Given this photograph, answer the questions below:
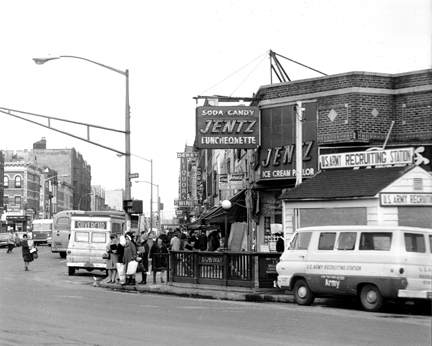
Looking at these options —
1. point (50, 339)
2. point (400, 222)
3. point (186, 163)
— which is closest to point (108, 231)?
point (400, 222)

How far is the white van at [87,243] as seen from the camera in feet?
109

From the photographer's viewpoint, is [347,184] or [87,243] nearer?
[347,184]

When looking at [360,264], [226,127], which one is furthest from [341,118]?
[360,264]

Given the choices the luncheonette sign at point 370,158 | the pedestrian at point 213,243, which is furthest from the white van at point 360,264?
the pedestrian at point 213,243

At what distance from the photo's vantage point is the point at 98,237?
3428cm

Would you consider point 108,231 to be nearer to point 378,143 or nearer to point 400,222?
point 378,143

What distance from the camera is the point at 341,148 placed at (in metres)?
26.8

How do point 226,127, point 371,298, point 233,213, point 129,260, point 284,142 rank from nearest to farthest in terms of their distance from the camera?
1. point 371,298
2. point 129,260
3. point 284,142
4. point 226,127
5. point 233,213

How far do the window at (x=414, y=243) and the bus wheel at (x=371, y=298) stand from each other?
1.19 m

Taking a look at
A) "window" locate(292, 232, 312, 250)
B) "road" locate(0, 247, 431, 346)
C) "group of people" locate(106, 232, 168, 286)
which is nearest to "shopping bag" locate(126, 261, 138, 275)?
"group of people" locate(106, 232, 168, 286)

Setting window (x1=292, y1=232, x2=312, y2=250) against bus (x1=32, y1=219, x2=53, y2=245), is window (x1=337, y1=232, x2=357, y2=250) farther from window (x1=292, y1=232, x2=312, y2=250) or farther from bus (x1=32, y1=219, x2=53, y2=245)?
bus (x1=32, y1=219, x2=53, y2=245)

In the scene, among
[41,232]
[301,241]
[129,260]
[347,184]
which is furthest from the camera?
[41,232]

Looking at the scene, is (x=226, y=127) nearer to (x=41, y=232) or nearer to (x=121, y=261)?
(x=121, y=261)

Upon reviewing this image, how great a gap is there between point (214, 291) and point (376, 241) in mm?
6042
